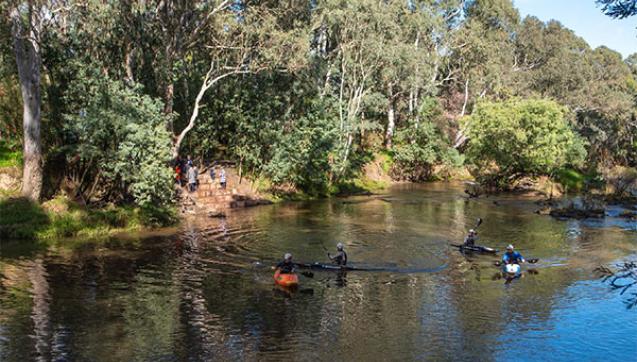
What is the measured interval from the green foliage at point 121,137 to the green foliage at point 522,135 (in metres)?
36.1

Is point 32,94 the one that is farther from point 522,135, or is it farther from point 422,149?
point 422,149

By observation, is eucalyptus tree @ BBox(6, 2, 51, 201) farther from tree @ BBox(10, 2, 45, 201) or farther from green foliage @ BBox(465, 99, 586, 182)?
green foliage @ BBox(465, 99, 586, 182)

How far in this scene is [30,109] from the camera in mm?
33750

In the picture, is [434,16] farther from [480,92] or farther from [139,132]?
[139,132]

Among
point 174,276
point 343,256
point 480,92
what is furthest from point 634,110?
point 174,276

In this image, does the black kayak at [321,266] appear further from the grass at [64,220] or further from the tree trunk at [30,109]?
the tree trunk at [30,109]

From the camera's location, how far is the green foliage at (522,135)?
190 feet

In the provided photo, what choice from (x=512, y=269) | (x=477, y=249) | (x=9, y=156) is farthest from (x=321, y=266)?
(x=9, y=156)

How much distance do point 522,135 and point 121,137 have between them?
128 ft

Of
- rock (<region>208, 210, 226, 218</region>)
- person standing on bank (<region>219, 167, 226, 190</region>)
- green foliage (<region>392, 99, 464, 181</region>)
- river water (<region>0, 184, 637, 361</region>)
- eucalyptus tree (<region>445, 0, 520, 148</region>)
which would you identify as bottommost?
river water (<region>0, 184, 637, 361</region>)

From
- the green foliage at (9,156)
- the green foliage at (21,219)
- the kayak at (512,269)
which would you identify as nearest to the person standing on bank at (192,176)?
the green foliage at (9,156)

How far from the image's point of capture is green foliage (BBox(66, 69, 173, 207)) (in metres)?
34.5

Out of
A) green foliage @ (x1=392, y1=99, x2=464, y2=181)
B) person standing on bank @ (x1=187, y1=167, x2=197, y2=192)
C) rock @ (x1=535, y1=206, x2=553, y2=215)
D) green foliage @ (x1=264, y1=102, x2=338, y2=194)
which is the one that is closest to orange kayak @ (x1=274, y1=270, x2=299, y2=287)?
person standing on bank @ (x1=187, y1=167, x2=197, y2=192)

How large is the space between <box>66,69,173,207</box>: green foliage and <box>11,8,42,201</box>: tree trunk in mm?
1941
